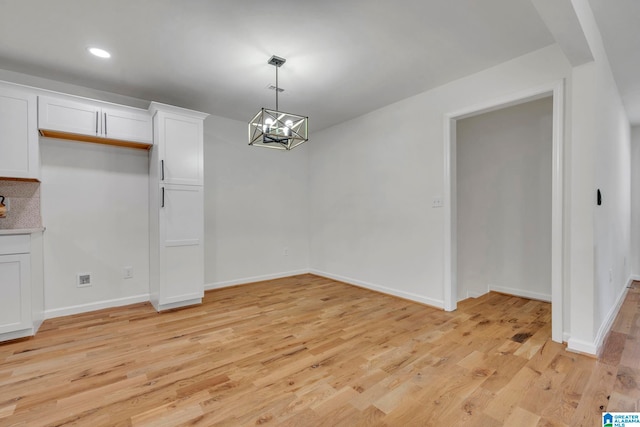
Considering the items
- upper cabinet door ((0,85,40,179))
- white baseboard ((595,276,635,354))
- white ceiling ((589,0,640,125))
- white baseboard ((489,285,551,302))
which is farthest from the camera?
white baseboard ((489,285,551,302))

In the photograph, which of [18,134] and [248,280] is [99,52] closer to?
[18,134]

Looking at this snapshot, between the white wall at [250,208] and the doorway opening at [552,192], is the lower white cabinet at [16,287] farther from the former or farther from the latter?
the doorway opening at [552,192]

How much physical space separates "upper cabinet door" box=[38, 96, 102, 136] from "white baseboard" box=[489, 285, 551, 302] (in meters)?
5.20

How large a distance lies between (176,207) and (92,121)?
46.3 inches

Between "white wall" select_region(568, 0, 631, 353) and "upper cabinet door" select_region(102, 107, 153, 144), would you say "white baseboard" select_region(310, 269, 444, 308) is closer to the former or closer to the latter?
"white wall" select_region(568, 0, 631, 353)

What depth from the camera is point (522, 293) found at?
3.86 m

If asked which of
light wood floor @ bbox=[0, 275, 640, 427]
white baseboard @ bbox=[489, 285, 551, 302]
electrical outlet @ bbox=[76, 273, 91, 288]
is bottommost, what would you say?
light wood floor @ bbox=[0, 275, 640, 427]

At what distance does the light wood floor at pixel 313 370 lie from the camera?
1.64 m

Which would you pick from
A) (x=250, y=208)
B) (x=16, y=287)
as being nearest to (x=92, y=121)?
(x=16, y=287)

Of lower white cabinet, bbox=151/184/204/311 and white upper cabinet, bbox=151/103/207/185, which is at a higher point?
white upper cabinet, bbox=151/103/207/185

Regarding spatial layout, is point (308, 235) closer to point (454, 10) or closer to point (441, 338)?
point (441, 338)

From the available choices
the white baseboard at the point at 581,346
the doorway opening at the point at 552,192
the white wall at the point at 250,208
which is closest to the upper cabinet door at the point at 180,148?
the white wall at the point at 250,208

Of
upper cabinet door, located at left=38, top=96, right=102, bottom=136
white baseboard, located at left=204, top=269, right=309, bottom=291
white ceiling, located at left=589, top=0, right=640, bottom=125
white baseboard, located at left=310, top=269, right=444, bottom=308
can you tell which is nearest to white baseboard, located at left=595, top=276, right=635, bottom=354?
white baseboard, located at left=310, top=269, right=444, bottom=308

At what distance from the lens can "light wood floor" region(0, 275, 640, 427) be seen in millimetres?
1639
